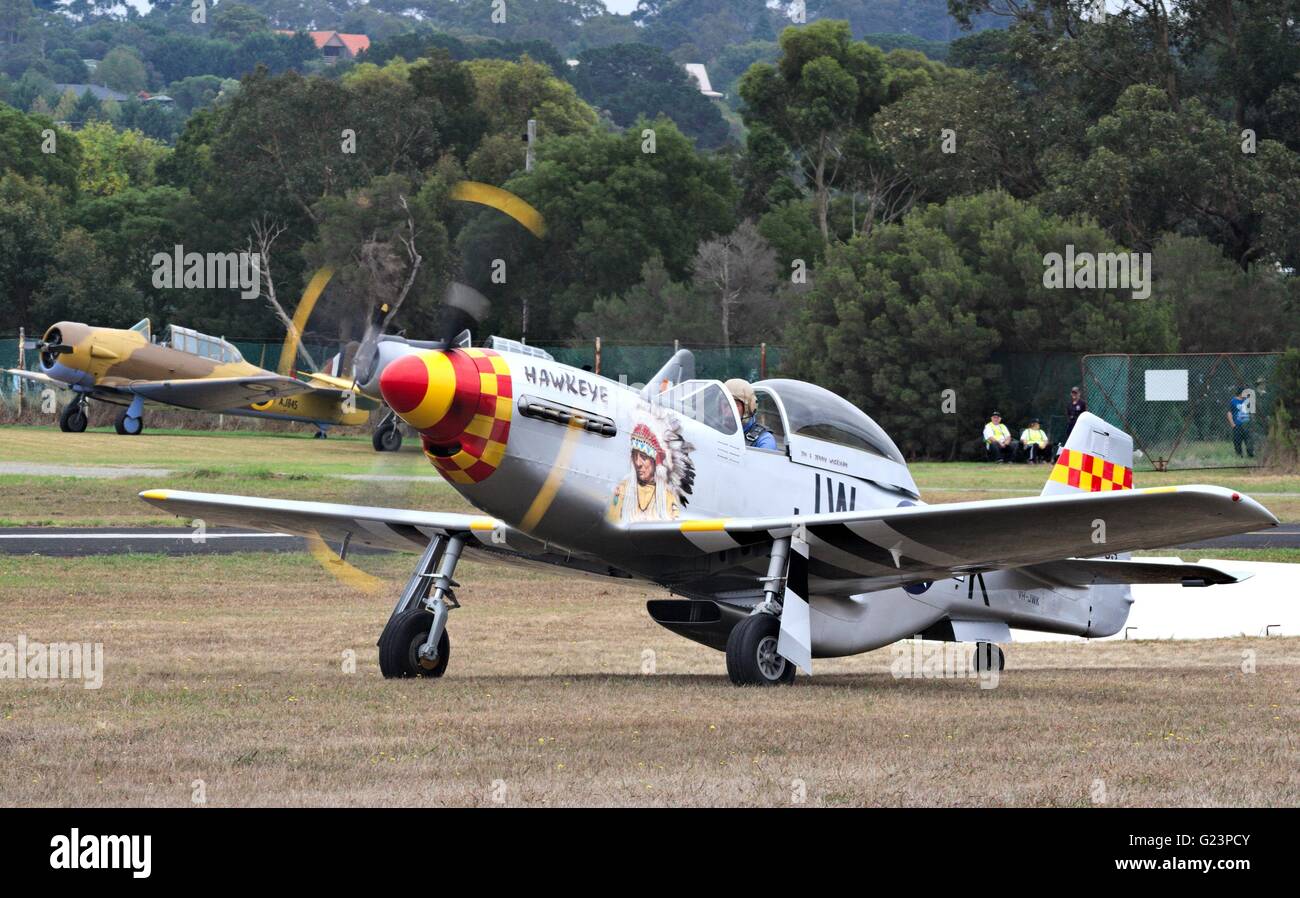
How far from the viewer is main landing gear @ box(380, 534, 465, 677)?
38.5 feet

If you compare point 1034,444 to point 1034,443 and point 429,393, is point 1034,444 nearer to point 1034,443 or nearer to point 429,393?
point 1034,443

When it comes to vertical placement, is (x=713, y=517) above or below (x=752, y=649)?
above

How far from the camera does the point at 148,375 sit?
4388 cm

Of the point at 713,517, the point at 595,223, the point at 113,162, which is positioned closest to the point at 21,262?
the point at 595,223

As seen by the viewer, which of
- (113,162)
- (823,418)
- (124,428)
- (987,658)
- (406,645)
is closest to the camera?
(406,645)

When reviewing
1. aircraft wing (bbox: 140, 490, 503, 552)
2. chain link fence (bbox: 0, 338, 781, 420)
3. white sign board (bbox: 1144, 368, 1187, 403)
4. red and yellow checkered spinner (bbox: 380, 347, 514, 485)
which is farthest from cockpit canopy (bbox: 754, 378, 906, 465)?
chain link fence (bbox: 0, 338, 781, 420)

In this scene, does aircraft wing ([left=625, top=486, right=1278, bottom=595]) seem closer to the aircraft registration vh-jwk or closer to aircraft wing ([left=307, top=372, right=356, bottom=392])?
the aircraft registration vh-jwk

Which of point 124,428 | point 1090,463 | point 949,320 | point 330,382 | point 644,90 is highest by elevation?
point 644,90

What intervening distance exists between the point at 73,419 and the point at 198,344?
143 inches

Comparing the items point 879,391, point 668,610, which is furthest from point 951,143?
point 668,610

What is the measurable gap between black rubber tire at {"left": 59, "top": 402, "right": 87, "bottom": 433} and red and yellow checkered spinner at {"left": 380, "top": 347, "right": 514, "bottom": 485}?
3513cm

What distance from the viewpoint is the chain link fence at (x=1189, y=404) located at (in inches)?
1607

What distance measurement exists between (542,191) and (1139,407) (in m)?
29.0

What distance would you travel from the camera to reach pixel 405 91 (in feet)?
269
